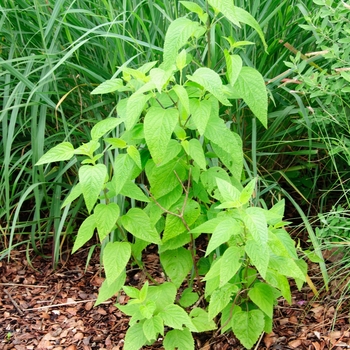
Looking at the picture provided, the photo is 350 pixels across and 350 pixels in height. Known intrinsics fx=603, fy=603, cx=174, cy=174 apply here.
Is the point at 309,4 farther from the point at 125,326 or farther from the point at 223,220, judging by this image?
the point at 125,326

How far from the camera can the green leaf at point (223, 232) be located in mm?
1818

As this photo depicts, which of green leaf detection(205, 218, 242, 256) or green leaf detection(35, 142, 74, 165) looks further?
green leaf detection(35, 142, 74, 165)

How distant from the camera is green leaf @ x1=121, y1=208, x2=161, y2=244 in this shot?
2125 mm

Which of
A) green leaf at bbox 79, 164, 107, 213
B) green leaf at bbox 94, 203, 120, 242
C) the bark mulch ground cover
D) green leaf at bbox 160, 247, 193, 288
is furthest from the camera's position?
the bark mulch ground cover

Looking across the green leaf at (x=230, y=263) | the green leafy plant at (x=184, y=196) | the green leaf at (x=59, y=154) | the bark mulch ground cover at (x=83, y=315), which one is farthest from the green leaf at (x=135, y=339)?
the green leaf at (x=59, y=154)

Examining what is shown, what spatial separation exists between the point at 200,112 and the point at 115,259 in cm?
61

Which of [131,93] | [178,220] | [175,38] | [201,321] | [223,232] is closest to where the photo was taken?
[223,232]

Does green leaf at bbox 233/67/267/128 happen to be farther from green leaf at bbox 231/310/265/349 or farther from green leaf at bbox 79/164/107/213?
green leaf at bbox 231/310/265/349

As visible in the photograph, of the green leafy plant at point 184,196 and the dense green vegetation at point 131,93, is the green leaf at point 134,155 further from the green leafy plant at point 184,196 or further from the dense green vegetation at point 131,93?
the dense green vegetation at point 131,93

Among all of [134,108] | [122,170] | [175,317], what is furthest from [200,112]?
[175,317]

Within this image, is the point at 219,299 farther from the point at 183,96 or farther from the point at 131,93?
the point at 131,93

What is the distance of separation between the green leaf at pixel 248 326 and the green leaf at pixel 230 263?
14.5 inches

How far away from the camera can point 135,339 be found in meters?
2.19

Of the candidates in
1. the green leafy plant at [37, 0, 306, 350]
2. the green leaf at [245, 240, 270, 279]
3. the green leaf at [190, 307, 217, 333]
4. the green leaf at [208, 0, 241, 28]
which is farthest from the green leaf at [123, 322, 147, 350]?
the green leaf at [208, 0, 241, 28]
